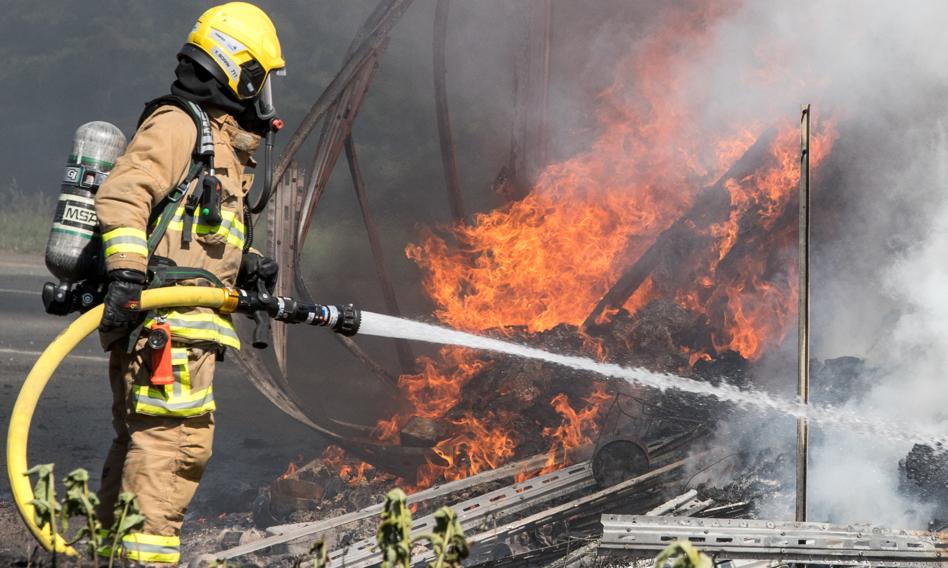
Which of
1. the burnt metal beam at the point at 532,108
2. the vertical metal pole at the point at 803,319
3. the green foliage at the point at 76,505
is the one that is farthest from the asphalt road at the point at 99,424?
the vertical metal pole at the point at 803,319

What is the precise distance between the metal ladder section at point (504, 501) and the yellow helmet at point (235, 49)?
237 centimetres

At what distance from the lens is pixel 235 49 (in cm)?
387

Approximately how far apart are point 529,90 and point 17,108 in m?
15.2

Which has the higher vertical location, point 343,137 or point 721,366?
point 343,137

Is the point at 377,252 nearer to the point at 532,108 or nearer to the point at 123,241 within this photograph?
the point at 532,108

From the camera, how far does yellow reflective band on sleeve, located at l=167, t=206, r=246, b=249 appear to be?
371 centimetres

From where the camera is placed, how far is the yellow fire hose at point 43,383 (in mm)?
3324

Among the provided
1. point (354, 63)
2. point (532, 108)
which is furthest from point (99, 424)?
point (532, 108)

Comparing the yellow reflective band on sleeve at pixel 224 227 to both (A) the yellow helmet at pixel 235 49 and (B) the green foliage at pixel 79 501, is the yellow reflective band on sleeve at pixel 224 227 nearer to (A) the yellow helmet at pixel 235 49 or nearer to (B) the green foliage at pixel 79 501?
(A) the yellow helmet at pixel 235 49

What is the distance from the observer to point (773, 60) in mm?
7750

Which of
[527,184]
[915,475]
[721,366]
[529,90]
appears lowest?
[915,475]

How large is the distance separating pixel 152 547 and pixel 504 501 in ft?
7.96

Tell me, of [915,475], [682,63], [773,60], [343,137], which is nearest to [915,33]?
[773,60]

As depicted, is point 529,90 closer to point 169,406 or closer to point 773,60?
point 773,60
